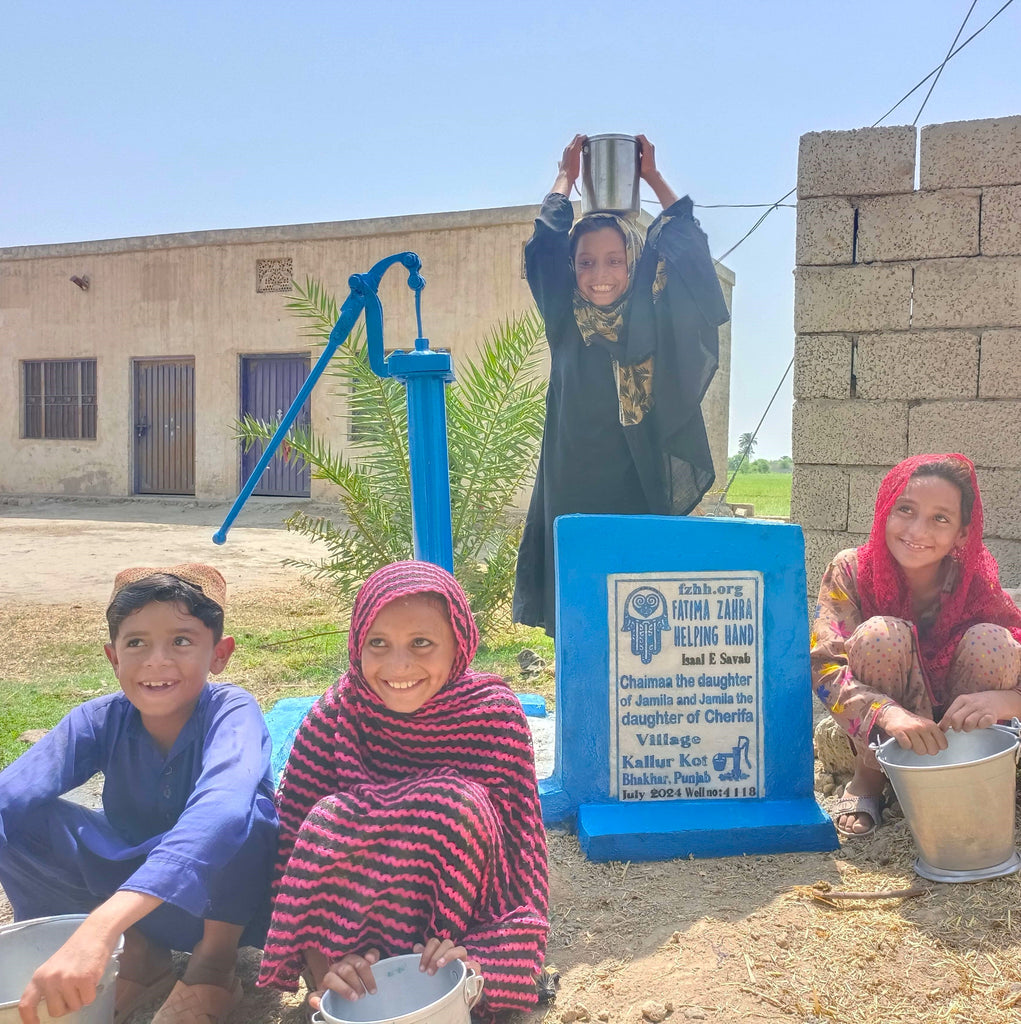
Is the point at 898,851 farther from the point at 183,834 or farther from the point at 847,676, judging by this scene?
the point at 183,834

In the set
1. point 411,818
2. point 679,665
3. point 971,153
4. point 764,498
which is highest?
point 971,153

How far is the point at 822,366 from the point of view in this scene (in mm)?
4289

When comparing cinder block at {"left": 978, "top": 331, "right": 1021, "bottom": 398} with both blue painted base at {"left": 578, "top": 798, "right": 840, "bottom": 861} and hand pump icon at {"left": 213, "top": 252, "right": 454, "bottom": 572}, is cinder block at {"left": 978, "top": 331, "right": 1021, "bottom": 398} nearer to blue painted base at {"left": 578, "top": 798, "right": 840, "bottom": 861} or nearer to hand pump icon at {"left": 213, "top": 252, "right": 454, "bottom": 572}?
blue painted base at {"left": 578, "top": 798, "right": 840, "bottom": 861}

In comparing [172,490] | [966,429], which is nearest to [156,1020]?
[966,429]

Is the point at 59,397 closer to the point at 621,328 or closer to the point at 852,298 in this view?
the point at 852,298

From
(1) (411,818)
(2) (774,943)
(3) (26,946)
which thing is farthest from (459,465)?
(3) (26,946)

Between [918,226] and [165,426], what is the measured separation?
13110 mm

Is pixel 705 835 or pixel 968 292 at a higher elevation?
pixel 968 292

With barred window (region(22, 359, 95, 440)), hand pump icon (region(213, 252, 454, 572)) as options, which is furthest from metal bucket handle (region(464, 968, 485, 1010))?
barred window (region(22, 359, 95, 440))

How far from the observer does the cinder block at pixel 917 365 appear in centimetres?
409

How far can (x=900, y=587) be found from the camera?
2.75 m

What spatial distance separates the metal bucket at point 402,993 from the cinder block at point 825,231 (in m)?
3.48

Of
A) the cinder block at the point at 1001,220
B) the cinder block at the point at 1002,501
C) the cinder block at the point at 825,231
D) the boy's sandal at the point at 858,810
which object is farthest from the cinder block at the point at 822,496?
the boy's sandal at the point at 858,810

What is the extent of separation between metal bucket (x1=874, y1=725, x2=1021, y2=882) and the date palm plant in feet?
12.3
